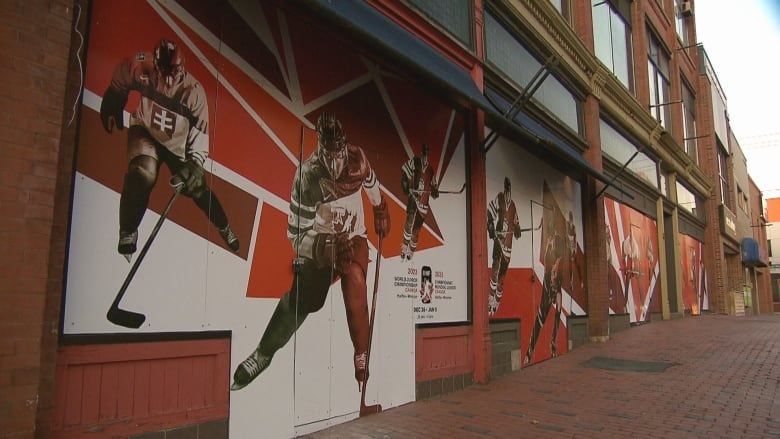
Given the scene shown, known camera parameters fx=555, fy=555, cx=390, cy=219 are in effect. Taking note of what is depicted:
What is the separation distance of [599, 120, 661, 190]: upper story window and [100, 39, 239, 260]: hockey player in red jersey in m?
11.5

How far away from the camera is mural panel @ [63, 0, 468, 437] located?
4.02 metres

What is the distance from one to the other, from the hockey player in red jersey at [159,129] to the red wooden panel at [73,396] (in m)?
0.85

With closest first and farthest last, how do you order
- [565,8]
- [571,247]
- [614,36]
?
[571,247] → [565,8] → [614,36]

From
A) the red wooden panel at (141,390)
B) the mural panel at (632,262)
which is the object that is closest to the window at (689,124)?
the mural panel at (632,262)

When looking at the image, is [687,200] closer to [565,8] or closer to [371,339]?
[565,8]

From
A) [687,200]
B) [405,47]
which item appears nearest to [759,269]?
[687,200]

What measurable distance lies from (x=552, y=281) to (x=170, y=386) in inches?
324

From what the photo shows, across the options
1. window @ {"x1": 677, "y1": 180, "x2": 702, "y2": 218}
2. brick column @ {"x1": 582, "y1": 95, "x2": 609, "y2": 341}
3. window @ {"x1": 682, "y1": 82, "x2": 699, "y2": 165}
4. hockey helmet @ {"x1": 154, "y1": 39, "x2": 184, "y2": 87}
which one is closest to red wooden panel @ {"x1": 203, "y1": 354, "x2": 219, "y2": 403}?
hockey helmet @ {"x1": 154, "y1": 39, "x2": 184, "y2": 87}

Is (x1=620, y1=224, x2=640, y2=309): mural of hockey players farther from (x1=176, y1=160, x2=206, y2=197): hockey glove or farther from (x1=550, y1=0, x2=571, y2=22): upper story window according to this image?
(x1=176, y1=160, x2=206, y2=197): hockey glove

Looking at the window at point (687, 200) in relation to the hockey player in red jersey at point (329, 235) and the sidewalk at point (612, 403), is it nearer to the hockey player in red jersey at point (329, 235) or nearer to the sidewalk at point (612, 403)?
the sidewalk at point (612, 403)

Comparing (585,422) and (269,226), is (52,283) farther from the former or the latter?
(585,422)

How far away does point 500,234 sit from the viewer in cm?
905

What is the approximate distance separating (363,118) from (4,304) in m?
4.14

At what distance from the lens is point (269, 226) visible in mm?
5176
